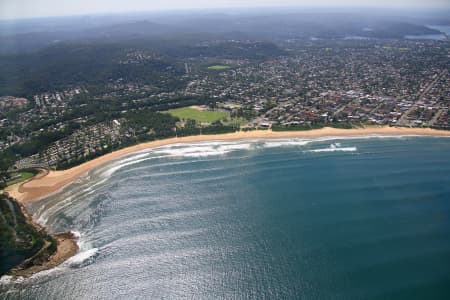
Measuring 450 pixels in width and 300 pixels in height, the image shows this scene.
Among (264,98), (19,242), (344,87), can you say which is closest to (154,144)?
(19,242)

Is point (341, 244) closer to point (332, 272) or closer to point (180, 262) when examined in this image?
point (332, 272)

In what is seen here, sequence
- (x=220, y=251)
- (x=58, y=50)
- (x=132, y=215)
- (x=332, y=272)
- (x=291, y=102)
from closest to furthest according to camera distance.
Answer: (x=332, y=272), (x=220, y=251), (x=132, y=215), (x=291, y=102), (x=58, y=50)

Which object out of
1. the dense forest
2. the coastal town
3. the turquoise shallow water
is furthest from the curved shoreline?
the coastal town

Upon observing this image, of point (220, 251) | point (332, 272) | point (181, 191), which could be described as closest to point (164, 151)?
point (181, 191)

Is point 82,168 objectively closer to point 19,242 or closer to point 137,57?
point 19,242

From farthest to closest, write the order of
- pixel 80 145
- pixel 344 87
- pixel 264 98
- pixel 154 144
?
pixel 344 87, pixel 264 98, pixel 154 144, pixel 80 145

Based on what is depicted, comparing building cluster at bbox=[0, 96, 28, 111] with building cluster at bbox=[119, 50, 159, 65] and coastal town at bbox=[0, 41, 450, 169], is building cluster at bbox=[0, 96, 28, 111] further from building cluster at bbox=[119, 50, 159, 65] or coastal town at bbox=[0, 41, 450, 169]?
building cluster at bbox=[119, 50, 159, 65]

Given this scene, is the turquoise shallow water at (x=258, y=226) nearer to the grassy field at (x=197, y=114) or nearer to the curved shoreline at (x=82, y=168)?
the curved shoreline at (x=82, y=168)
